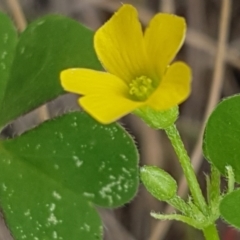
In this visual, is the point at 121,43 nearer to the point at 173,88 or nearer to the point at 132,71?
the point at 132,71

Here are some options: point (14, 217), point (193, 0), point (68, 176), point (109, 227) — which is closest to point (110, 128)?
point (68, 176)

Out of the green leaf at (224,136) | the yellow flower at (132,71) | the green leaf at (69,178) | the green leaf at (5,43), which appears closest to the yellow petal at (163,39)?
the yellow flower at (132,71)

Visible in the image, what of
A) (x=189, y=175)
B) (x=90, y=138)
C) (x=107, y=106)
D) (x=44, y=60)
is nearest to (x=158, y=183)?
(x=189, y=175)

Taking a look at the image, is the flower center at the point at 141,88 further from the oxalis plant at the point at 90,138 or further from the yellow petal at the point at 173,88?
the yellow petal at the point at 173,88

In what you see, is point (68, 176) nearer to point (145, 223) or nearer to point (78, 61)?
point (78, 61)

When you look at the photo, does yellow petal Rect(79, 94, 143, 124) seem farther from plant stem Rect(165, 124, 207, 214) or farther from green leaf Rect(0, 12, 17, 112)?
green leaf Rect(0, 12, 17, 112)
